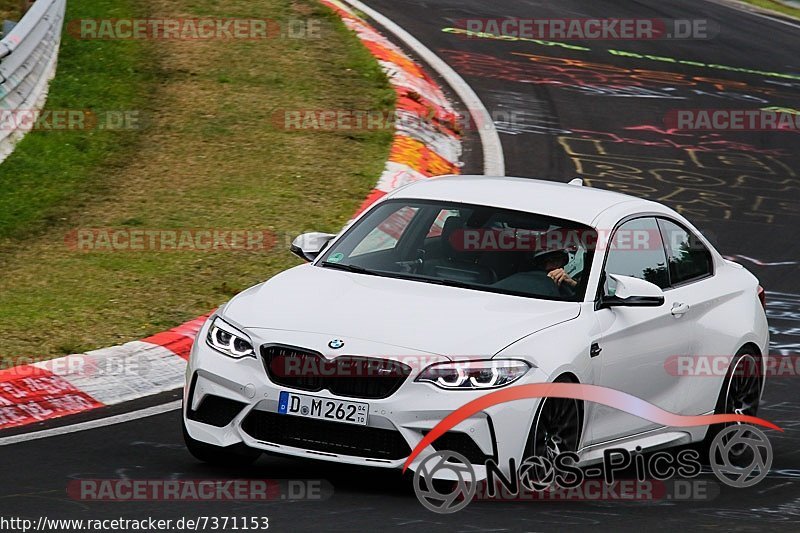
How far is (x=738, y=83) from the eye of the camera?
76.2 feet

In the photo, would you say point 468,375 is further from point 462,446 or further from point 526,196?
point 526,196

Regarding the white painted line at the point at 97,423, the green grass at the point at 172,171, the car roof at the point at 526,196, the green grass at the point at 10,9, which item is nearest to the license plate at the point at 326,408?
the white painted line at the point at 97,423

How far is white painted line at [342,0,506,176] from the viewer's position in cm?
1719

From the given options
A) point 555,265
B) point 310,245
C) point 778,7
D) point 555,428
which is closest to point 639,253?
point 555,265

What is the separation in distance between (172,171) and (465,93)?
578cm

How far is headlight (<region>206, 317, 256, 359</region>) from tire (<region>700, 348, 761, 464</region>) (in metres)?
3.05

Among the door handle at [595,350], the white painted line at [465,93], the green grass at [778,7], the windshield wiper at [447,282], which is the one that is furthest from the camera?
the green grass at [778,7]

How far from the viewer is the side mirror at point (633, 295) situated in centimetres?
769

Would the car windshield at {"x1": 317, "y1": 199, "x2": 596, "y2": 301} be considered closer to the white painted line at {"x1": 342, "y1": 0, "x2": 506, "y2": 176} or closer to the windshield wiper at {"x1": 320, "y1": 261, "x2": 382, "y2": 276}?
the windshield wiper at {"x1": 320, "y1": 261, "x2": 382, "y2": 276}

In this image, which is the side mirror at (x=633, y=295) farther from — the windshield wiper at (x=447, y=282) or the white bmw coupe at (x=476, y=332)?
the windshield wiper at (x=447, y=282)

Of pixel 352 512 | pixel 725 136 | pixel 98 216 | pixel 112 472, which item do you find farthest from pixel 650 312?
pixel 725 136

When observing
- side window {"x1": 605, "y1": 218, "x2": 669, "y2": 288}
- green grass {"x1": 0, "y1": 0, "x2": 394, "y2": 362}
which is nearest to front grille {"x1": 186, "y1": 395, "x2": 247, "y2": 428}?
side window {"x1": 605, "y1": 218, "x2": 669, "y2": 288}

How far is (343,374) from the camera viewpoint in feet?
22.5

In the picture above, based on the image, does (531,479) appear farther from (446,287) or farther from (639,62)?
(639,62)
